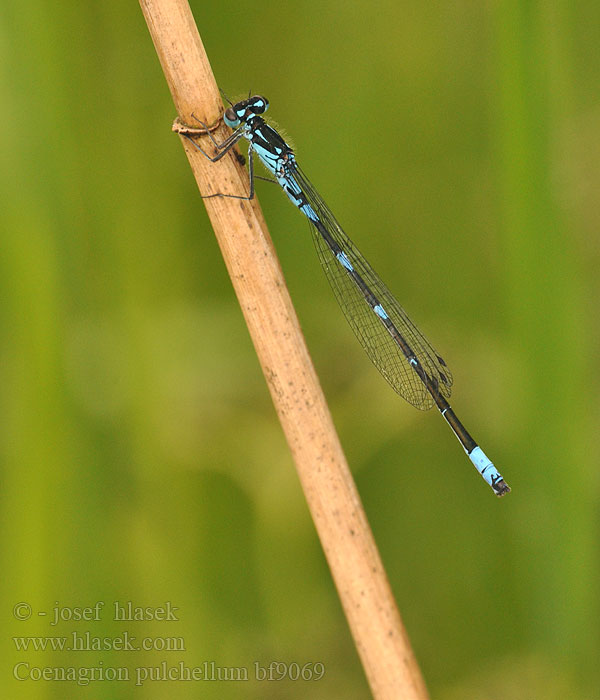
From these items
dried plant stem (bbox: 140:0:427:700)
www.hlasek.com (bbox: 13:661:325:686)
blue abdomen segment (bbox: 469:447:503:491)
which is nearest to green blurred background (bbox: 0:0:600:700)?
www.hlasek.com (bbox: 13:661:325:686)

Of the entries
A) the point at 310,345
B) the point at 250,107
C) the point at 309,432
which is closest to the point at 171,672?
the point at 309,432

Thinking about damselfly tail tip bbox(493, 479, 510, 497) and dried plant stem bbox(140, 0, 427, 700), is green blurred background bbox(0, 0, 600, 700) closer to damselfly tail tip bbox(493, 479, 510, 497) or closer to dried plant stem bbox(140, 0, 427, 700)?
damselfly tail tip bbox(493, 479, 510, 497)

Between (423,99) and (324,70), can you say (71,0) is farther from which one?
(423,99)

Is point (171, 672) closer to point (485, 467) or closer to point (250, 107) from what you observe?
point (485, 467)

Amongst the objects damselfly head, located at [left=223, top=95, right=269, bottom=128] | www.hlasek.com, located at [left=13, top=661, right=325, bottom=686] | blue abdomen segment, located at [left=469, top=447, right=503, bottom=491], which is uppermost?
damselfly head, located at [left=223, top=95, right=269, bottom=128]

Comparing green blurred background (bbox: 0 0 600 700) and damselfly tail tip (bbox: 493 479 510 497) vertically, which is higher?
green blurred background (bbox: 0 0 600 700)

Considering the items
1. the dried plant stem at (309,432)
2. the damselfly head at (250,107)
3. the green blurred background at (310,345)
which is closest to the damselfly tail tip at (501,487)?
the green blurred background at (310,345)

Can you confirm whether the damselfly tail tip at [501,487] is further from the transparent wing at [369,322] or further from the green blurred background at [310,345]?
the transparent wing at [369,322]
